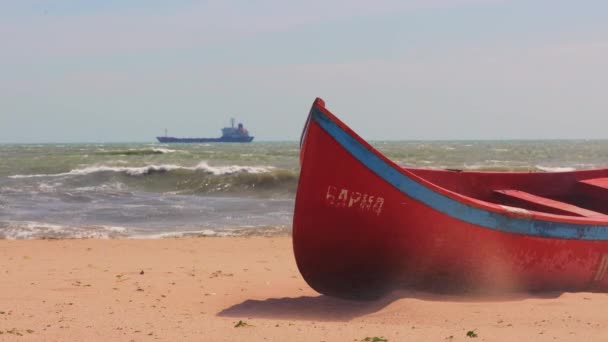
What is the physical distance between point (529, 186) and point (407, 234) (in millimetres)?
3306

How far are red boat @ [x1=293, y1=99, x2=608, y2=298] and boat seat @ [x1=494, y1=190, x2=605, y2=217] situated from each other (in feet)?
1.33

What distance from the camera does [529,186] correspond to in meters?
8.21

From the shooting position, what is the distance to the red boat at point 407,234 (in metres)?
5.23

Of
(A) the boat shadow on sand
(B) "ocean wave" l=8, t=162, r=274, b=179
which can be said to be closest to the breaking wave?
(B) "ocean wave" l=8, t=162, r=274, b=179

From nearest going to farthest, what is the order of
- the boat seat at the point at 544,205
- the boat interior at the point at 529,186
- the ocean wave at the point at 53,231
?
the boat seat at the point at 544,205 → the boat interior at the point at 529,186 → the ocean wave at the point at 53,231

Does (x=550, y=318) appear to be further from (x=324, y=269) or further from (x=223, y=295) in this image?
(x=223, y=295)

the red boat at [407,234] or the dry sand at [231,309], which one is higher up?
the red boat at [407,234]

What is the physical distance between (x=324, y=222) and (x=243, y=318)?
3.09 ft

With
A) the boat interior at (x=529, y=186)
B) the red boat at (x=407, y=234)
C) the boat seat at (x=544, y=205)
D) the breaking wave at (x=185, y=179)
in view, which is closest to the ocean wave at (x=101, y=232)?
the boat interior at (x=529, y=186)

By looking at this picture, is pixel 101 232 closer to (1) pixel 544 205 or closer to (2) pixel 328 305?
(2) pixel 328 305

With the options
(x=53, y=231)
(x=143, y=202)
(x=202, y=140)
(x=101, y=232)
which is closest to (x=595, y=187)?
(x=101, y=232)

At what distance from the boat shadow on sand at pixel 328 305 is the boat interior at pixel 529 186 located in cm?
166

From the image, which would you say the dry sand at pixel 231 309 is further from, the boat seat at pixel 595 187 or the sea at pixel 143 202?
the sea at pixel 143 202

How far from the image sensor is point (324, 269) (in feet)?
18.3
